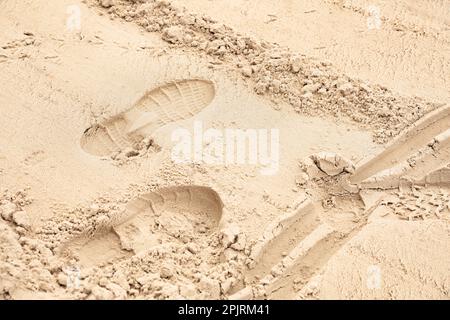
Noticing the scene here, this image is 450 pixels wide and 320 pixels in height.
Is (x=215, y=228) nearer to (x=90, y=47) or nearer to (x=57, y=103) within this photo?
(x=57, y=103)

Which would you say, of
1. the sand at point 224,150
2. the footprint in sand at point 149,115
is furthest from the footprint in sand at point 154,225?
the footprint in sand at point 149,115

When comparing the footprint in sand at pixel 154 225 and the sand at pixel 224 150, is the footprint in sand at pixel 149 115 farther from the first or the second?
the footprint in sand at pixel 154 225

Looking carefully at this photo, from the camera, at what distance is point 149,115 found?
3.73 m

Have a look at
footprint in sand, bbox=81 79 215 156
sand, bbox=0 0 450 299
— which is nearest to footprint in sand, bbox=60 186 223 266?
sand, bbox=0 0 450 299

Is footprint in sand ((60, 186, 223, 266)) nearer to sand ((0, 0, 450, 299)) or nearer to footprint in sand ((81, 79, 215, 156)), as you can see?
sand ((0, 0, 450, 299))

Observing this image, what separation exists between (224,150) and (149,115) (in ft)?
1.70

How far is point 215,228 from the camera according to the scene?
3.30 m

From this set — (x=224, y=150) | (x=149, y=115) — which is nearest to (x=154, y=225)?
(x=224, y=150)

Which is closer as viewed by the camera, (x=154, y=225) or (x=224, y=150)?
(x=154, y=225)

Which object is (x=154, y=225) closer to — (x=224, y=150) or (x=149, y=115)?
(x=224, y=150)

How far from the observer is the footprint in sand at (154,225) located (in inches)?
126

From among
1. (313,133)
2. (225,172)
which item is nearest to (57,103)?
(225,172)

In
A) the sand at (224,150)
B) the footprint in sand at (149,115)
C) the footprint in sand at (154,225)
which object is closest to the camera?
the sand at (224,150)

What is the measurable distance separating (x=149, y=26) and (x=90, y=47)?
1.38 feet
